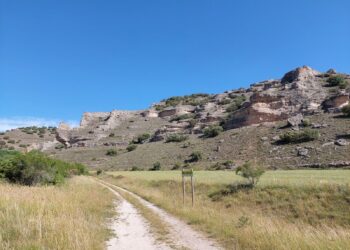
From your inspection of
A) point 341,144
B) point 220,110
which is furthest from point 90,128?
point 341,144

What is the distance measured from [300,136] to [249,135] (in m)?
11.5

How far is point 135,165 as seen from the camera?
69812 millimetres

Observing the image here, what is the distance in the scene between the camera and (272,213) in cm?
2178

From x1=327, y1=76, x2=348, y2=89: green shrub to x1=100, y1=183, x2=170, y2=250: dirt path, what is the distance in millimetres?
73451

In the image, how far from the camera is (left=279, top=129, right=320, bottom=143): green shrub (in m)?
50.8

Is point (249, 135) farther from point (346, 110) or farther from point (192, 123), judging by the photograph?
point (192, 123)

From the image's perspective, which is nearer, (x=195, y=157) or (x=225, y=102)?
(x=195, y=157)

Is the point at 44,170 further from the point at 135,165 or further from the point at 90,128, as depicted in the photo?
the point at 90,128

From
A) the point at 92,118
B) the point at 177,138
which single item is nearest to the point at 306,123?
the point at 177,138

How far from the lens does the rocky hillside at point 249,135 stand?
1924 inches

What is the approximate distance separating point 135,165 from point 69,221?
6070cm

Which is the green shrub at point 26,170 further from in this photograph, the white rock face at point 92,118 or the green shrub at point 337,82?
the white rock face at point 92,118

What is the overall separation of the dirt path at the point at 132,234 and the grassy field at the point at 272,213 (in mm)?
1859

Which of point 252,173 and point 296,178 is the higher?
point 252,173
